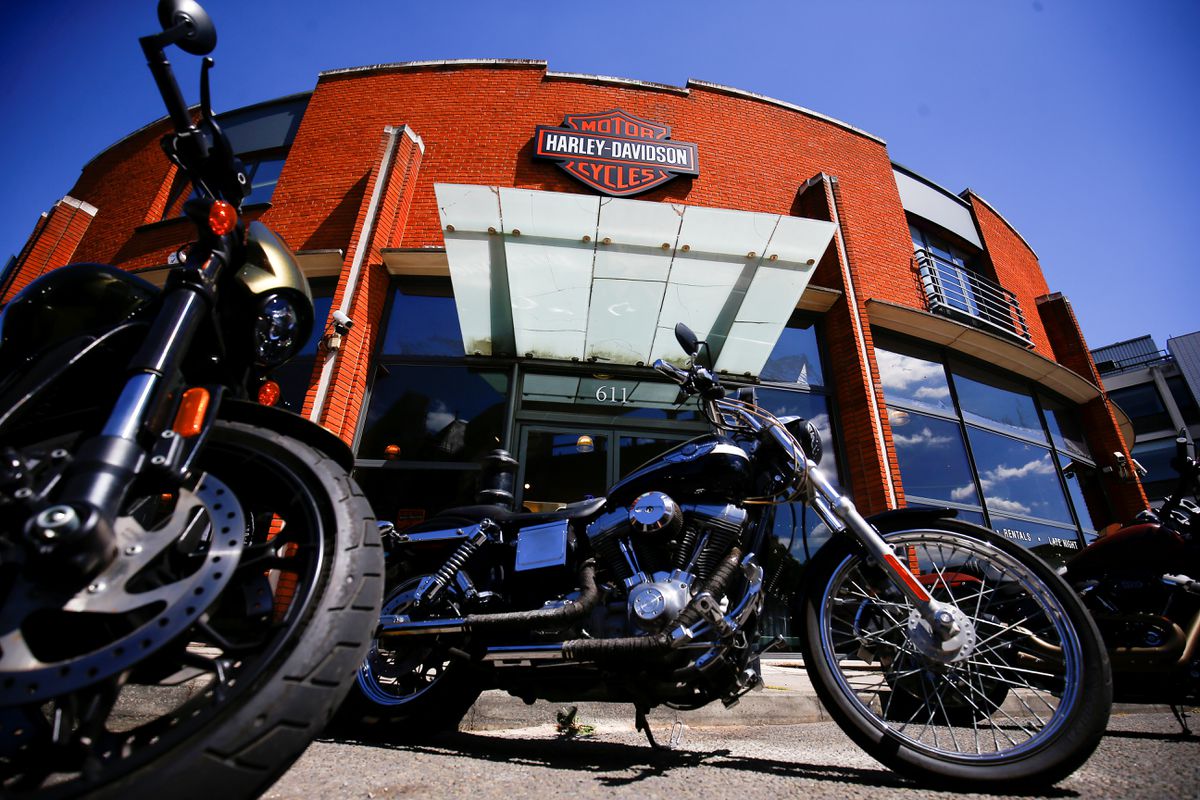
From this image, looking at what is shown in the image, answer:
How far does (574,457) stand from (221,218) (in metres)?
5.13

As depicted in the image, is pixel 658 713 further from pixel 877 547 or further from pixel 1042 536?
pixel 1042 536

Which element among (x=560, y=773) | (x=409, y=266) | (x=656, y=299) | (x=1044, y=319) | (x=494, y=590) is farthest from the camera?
(x=1044, y=319)

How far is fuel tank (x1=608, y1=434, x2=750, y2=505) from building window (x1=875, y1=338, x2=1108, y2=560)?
5.99 meters

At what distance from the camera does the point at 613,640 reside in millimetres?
1858

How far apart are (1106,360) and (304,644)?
40.8 m

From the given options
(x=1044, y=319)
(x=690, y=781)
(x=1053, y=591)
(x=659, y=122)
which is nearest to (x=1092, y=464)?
(x=1044, y=319)

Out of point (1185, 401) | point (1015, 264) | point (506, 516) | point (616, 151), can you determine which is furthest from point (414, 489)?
point (1185, 401)

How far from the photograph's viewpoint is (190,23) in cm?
138

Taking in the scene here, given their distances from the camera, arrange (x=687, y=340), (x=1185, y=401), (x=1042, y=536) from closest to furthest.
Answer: (x=687, y=340) < (x=1042, y=536) < (x=1185, y=401)

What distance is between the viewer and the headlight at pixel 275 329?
1.58 m

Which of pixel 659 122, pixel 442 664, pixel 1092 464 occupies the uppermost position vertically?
pixel 659 122

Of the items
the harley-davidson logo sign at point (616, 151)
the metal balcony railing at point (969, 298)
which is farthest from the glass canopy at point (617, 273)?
the metal balcony railing at point (969, 298)

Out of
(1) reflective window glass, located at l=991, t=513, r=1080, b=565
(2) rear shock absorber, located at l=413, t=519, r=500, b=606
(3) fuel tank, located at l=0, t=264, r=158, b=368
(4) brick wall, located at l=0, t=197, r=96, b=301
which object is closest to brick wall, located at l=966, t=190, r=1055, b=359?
(1) reflective window glass, located at l=991, t=513, r=1080, b=565

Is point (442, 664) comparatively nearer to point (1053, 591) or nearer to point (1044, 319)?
point (1053, 591)
